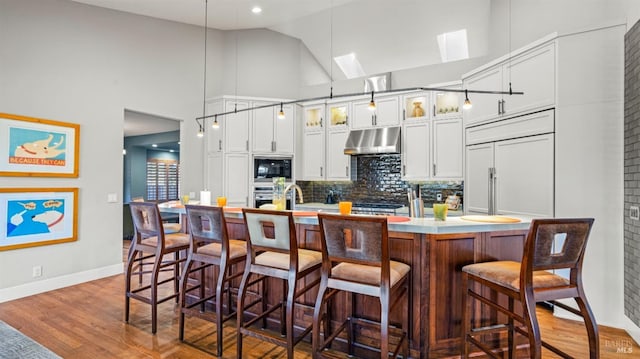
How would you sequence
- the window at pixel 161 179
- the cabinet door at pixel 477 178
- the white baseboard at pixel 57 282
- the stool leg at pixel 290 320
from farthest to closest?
the window at pixel 161 179
the cabinet door at pixel 477 178
the white baseboard at pixel 57 282
the stool leg at pixel 290 320

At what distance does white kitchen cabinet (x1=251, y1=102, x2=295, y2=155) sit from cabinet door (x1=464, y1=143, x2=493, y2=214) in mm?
2814

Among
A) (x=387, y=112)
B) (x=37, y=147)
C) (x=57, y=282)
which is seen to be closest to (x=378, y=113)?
(x=387, y=112)

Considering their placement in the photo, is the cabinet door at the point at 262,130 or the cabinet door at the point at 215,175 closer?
the cabinet door at the point at 215,175

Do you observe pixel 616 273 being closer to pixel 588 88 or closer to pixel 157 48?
pixel 588 88

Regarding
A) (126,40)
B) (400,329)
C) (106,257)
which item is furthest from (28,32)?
(400,329)

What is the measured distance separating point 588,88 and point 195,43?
5406 millimetres

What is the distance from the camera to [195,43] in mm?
5453

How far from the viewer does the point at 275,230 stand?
2.28m

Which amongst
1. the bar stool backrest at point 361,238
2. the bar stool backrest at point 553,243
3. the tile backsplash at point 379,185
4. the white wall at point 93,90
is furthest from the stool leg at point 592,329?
the white wall at point 93,90

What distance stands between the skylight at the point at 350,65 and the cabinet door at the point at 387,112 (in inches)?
32.3

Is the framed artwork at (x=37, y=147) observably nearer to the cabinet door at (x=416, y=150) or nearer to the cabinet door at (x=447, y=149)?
the cabinet door at (x=416, y=150)

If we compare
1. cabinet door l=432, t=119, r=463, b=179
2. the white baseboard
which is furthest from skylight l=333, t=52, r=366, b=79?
the white baseboard

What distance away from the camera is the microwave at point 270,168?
5.38m

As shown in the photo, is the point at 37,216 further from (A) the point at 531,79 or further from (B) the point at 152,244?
(A) the point at 531,79
